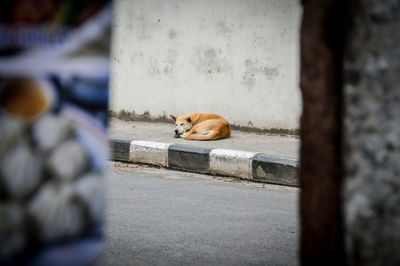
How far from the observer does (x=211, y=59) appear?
8.25m

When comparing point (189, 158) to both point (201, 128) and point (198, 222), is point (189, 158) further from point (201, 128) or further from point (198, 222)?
point (198, 222)

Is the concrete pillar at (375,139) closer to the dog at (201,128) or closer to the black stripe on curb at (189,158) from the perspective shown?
the black stripe on curb at (189,158)

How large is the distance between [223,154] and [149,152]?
1.04 m

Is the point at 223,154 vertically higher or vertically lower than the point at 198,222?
higher

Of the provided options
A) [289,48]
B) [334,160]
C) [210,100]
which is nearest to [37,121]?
[334,160]

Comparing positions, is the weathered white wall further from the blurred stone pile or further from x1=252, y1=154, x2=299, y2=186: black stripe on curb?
the blurred stone pile

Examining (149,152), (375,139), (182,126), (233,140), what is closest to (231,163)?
(149,152)

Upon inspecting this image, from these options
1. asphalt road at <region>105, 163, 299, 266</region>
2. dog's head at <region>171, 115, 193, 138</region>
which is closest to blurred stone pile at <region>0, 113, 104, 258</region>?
asphalt road at <region>105, 163, 299, 266</region>

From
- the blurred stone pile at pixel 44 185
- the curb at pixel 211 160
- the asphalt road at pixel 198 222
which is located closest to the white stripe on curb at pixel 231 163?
the curb at pixel 211 160

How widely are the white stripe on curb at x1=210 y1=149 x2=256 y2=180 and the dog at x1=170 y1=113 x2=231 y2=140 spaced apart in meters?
1.23

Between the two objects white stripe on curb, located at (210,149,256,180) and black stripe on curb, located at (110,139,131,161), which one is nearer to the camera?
white stripe on curb, located at (210,149,256,180)

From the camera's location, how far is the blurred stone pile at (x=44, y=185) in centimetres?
122

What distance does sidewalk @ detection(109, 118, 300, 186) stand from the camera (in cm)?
550

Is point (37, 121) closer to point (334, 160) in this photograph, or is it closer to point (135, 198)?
point (334, 160)
